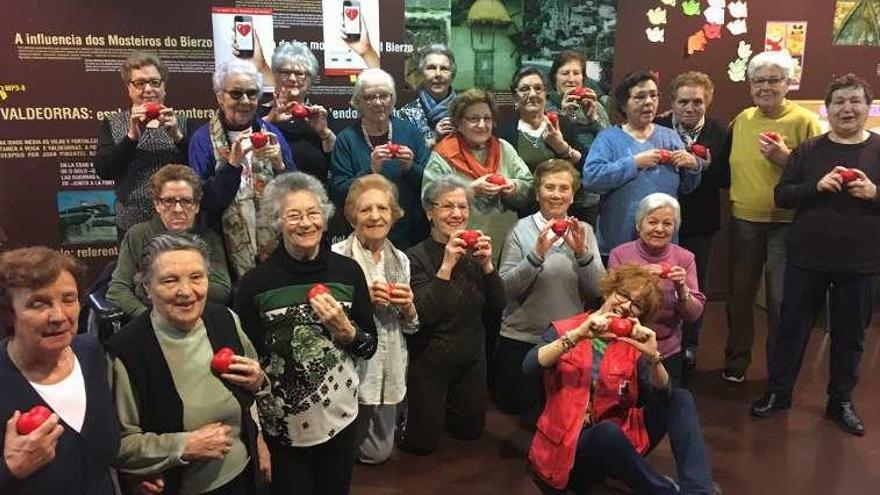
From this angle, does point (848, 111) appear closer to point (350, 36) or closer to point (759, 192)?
point (759, 192)

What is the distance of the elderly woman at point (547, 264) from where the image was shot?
3318mm

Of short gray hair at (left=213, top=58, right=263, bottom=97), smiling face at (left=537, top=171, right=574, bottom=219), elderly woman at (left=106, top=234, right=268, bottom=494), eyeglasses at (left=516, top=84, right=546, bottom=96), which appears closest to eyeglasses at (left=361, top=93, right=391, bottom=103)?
short gray hair at (left=213, top=58, right=263, bottom=97)

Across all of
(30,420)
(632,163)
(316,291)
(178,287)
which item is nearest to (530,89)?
(632,163)

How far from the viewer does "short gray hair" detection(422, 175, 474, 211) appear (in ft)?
10.4

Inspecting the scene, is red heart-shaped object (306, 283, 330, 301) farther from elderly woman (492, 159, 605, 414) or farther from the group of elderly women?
elderly woman (492, 159, 605, 414)

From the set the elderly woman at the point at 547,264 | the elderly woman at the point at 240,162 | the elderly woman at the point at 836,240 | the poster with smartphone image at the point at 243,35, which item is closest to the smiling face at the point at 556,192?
the elderly woman at the point at 547,264

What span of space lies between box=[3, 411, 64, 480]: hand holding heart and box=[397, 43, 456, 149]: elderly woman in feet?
8.07

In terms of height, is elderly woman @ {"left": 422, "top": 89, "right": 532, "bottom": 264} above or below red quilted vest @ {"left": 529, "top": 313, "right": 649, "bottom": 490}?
above

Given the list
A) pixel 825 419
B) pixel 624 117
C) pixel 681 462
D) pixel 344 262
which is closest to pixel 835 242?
pixel 825 419

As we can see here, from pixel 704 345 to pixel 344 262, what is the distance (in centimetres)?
308

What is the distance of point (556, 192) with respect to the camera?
3.34m

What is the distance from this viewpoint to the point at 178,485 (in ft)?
6.84

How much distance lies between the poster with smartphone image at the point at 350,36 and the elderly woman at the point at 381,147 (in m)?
1.26

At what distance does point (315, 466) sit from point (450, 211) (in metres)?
1.21
